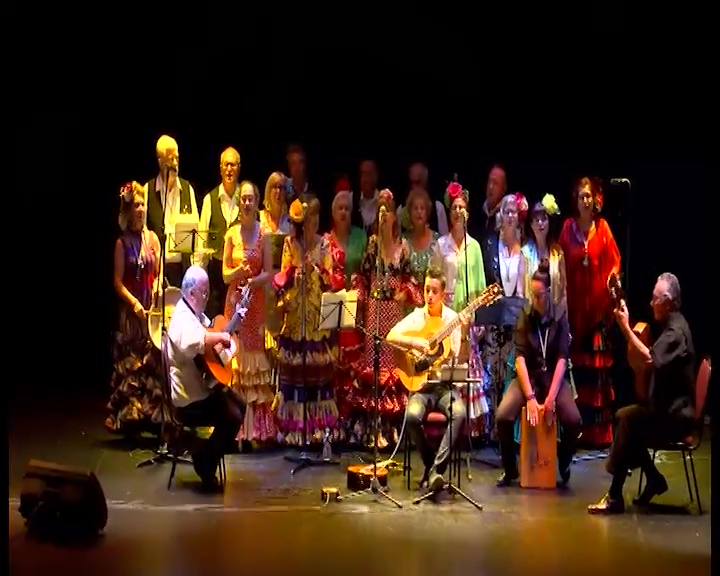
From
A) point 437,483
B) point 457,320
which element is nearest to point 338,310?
point 457,320

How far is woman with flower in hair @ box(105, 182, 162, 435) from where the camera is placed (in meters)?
7.89

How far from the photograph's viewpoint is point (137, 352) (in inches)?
313

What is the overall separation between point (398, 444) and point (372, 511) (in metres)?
1.03

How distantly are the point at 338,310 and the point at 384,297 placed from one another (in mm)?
801

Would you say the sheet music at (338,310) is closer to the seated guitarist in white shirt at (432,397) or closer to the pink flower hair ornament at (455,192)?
the seated guitarist in white shirt at (432,397)

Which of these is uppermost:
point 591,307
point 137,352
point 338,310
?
point 591,307

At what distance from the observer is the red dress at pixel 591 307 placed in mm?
7922

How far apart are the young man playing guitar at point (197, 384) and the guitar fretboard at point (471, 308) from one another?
1.33 meters

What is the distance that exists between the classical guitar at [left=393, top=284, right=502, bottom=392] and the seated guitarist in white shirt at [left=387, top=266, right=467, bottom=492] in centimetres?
3

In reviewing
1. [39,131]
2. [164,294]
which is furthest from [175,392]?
[39,131]

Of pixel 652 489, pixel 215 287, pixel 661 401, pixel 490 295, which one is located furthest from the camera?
pixel 215 287

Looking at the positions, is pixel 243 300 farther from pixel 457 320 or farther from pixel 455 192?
pixel 455 192

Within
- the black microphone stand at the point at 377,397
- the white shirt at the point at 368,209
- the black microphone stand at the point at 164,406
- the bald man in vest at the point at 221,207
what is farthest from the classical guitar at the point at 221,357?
the white shirt at the point at 368,209

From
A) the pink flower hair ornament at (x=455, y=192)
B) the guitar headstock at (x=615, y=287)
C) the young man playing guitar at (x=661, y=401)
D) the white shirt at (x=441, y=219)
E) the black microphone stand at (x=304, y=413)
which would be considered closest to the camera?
the young man playing guitar at (x=661, y=401)
